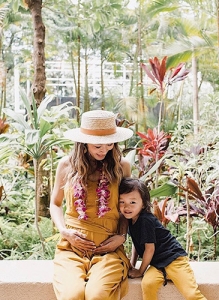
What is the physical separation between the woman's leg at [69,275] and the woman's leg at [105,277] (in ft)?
0.10

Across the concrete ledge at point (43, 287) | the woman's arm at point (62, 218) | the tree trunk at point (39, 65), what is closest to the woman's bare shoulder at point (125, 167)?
the woman's arm at point (62, 218)

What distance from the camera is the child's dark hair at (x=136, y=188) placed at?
6.61 ft

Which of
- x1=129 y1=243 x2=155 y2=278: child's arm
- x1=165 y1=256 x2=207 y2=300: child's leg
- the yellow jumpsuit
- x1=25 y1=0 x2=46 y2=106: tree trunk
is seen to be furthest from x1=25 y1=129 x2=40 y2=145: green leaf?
x1=25 y1=0 x2=46 y2=106: tree trunk

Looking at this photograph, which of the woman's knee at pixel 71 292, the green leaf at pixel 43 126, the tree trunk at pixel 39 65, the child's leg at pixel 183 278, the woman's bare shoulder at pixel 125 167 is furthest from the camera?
the tree trunk at pixel 39 65

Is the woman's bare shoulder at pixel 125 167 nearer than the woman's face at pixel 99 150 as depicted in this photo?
No

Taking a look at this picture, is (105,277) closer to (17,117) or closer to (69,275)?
(69,275)

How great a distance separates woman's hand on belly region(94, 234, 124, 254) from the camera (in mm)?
2021

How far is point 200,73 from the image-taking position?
260 inches

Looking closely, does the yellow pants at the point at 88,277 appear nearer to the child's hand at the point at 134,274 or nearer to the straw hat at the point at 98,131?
the child's hand at the point at 134,274

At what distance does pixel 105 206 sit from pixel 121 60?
4.39 meters

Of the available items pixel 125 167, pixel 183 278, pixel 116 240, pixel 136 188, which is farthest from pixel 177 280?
pixel 125 167

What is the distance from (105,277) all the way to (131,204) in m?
0.34

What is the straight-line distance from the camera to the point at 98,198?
206 cm

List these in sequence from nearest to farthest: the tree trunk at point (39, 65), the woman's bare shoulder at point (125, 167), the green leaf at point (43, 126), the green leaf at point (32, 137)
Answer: the woman's bare shoulder at point (125, 167) → the green leaf at point (32, 137) → the green leaf at point (43, 126) → the tree trunk at point (39, 65)
